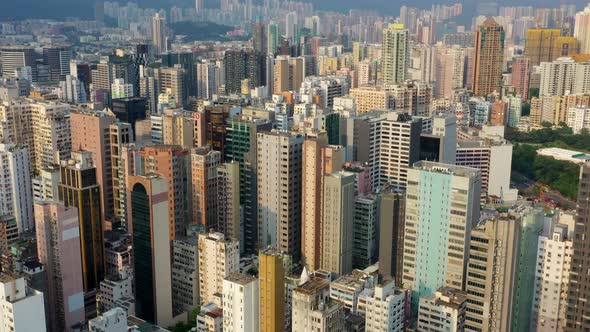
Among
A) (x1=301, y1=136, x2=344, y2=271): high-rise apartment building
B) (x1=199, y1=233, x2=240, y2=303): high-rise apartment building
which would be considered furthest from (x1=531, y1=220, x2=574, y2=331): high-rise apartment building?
(x1=199, y1=233, x2=240, y2=303): high-rise apartment building

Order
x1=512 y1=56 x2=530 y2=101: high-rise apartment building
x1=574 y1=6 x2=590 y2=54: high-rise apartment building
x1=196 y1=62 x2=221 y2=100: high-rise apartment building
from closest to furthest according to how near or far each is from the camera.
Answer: x1=196 y1=62 x2=221 y2=100: high-rise apartment building → x1=512 y1=56 x2=530 y2=101: high-rise apartment building → x1=574 y1=6 x2=590 y2=54: high-rise apartment building

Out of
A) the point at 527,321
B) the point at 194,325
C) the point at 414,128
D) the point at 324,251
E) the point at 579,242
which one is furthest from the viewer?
the point at 414,128

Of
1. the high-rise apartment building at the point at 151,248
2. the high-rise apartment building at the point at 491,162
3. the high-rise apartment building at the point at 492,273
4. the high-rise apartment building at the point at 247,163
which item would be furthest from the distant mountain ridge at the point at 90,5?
the high-rise apartment building at the point at 492,273

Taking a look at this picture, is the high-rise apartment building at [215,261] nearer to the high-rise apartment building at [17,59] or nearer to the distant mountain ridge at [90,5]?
the high-rise apartment building at [17,59]

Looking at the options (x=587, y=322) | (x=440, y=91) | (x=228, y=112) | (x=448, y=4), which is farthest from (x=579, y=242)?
(x=448, y=4)

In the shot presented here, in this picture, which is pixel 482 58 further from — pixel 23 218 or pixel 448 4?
pixel 23 218

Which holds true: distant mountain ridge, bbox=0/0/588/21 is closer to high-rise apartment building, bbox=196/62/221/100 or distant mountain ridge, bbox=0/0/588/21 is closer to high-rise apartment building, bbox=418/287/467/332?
high-rise apartment building, bbox=196/62/221/100

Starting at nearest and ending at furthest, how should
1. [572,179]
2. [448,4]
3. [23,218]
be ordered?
[23,218] < [572,179] < [448,4]
